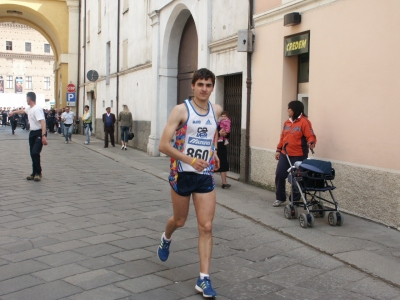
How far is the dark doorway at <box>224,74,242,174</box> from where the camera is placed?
12.0m

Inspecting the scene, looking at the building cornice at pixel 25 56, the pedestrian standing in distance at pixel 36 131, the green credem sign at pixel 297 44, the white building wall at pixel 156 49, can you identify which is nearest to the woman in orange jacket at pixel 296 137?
the green credem sign at pixel 297 44

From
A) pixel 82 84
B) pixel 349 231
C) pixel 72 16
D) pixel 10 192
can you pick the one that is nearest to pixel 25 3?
pixel 72 16

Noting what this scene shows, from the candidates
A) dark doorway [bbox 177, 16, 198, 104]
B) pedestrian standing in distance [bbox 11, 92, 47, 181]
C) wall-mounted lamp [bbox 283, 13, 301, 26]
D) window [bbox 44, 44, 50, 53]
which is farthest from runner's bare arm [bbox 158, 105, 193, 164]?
window [bbox 44, 44, 50, 53]

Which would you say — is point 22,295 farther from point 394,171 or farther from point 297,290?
point 394,171

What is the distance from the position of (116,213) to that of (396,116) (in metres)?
4.03

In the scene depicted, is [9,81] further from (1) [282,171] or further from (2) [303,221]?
(2) [303,221]

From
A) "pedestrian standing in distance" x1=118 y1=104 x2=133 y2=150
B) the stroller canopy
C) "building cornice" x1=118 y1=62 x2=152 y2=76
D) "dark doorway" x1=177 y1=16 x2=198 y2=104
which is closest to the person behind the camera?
the stroller canopy

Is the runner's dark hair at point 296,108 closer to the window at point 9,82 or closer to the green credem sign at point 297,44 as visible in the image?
the green credem sign at point 297,44

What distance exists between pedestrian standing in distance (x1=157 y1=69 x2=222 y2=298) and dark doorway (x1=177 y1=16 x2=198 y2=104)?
11.2m

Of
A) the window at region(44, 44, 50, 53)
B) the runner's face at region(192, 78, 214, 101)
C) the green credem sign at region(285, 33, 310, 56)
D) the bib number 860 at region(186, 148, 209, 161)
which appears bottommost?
the bib number 860 at region(186, 148, 209, 161)

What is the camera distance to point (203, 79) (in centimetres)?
450

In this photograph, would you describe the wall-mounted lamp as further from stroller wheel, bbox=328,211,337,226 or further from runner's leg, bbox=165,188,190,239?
runner's leg, bbox=165,188,190,239

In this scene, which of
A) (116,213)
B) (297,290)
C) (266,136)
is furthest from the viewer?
(266,136)

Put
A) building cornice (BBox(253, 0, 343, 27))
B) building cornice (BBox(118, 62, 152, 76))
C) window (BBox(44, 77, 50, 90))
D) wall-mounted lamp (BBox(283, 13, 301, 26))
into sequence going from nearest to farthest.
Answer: building cornice (BBox(253, 0, 343, 27)), wall-mounted lamp (BBox(283, 13, 301, 26)), building cornice (BBox(118, 62, 152, 76)), window (BBox(44, 77, 50, 90))
